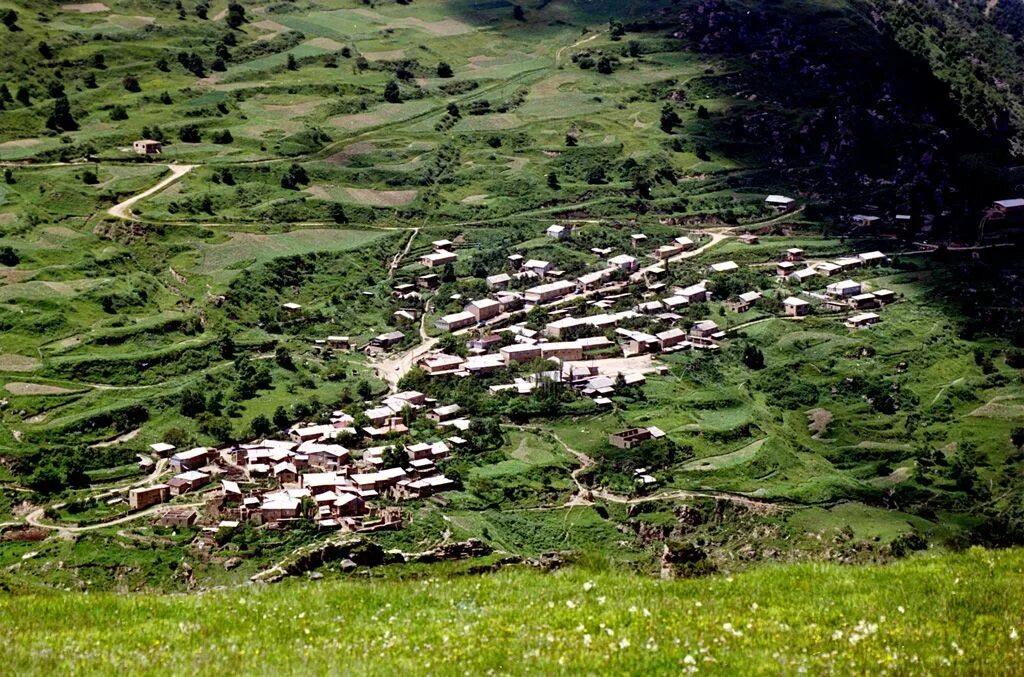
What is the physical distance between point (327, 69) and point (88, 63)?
2373cm

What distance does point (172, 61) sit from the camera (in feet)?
384

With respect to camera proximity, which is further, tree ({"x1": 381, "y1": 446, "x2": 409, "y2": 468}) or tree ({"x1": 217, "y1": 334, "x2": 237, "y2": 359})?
tree ({"x1": 217, "y1": 334, "x2": 237, "y2": 359})

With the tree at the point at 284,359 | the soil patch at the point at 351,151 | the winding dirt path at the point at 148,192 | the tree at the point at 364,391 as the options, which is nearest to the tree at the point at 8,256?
the winding dirt path at the point at 148,192

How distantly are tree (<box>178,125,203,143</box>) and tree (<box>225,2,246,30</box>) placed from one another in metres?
34.3

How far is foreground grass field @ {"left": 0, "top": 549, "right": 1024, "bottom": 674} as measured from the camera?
43.9 ft

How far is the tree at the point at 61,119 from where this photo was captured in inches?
3888

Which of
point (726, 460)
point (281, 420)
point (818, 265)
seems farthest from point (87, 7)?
point (726, 460)

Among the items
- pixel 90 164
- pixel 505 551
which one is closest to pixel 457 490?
pixel 505 551

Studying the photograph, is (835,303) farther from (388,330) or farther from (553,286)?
(388,330)

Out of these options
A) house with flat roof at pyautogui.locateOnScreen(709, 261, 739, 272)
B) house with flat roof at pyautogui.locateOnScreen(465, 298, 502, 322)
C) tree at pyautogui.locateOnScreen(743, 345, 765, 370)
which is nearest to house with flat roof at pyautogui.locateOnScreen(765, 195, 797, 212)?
house with flat roof at pyautogui.locateOnScreen(709, 261, 739, 272)

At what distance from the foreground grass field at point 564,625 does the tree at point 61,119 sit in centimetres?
8924

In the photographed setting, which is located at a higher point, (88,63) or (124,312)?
(88,63)

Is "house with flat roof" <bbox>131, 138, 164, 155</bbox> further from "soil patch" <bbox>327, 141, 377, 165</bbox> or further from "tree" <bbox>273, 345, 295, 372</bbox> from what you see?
"tree" <bbox>273, 345, 295, 372</bbox>

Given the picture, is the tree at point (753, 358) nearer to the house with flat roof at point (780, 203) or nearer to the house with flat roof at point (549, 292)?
the house with flat roof at point (549, 292)
